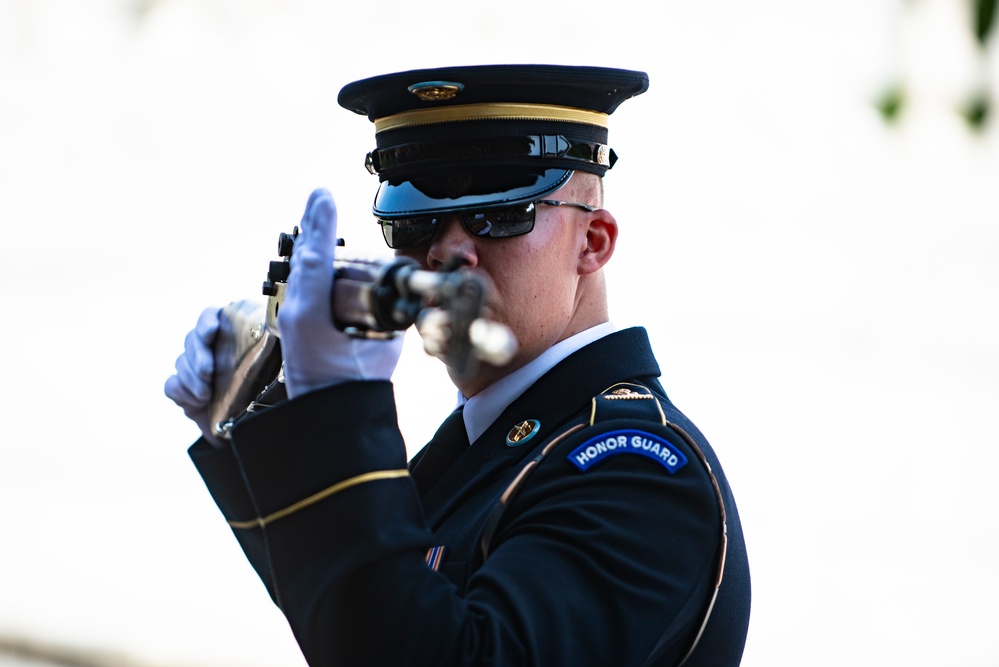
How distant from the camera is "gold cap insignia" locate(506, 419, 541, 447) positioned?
8.04 feet

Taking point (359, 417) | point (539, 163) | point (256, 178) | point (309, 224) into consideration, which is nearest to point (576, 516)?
point (359, 417)

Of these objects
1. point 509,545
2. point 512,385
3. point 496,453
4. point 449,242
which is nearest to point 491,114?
point 449,242

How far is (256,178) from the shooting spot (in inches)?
258

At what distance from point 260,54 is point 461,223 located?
169 inches

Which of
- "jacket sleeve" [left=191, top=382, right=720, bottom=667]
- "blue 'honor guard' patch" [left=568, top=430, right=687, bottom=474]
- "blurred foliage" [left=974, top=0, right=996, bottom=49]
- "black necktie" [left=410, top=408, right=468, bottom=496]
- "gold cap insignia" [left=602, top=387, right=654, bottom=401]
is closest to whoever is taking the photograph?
"blurred foliage" [left=974, top=0, right=996, bottom=49]

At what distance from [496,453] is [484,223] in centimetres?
45

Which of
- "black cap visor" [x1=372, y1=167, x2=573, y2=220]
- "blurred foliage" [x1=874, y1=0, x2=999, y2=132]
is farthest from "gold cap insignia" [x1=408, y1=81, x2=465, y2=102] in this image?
"blurred foliage" [x1=874, y1=0, x2=999, y2=132]

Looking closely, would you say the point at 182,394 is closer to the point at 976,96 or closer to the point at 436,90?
the point at 436,90

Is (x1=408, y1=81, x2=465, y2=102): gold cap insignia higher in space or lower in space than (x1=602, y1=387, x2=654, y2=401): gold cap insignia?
higher

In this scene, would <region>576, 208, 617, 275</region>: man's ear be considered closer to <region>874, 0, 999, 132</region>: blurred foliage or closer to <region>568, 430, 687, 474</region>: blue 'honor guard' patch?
<region>568, 430, 687, 474</region>: blue 'honor guard' patch

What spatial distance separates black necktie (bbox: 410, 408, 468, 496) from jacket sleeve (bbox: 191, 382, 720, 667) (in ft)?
1.81

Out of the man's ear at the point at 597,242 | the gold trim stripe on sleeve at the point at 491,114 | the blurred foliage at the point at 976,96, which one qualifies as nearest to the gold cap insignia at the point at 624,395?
the man's ear at the point at 597,242

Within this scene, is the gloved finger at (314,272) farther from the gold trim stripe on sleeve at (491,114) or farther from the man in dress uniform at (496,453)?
the gold trim stripe on sleeve at (491,114)

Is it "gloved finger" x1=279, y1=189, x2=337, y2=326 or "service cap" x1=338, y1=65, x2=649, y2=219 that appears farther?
"service cap" x1=338, y1=65, x2=649, y2=219
